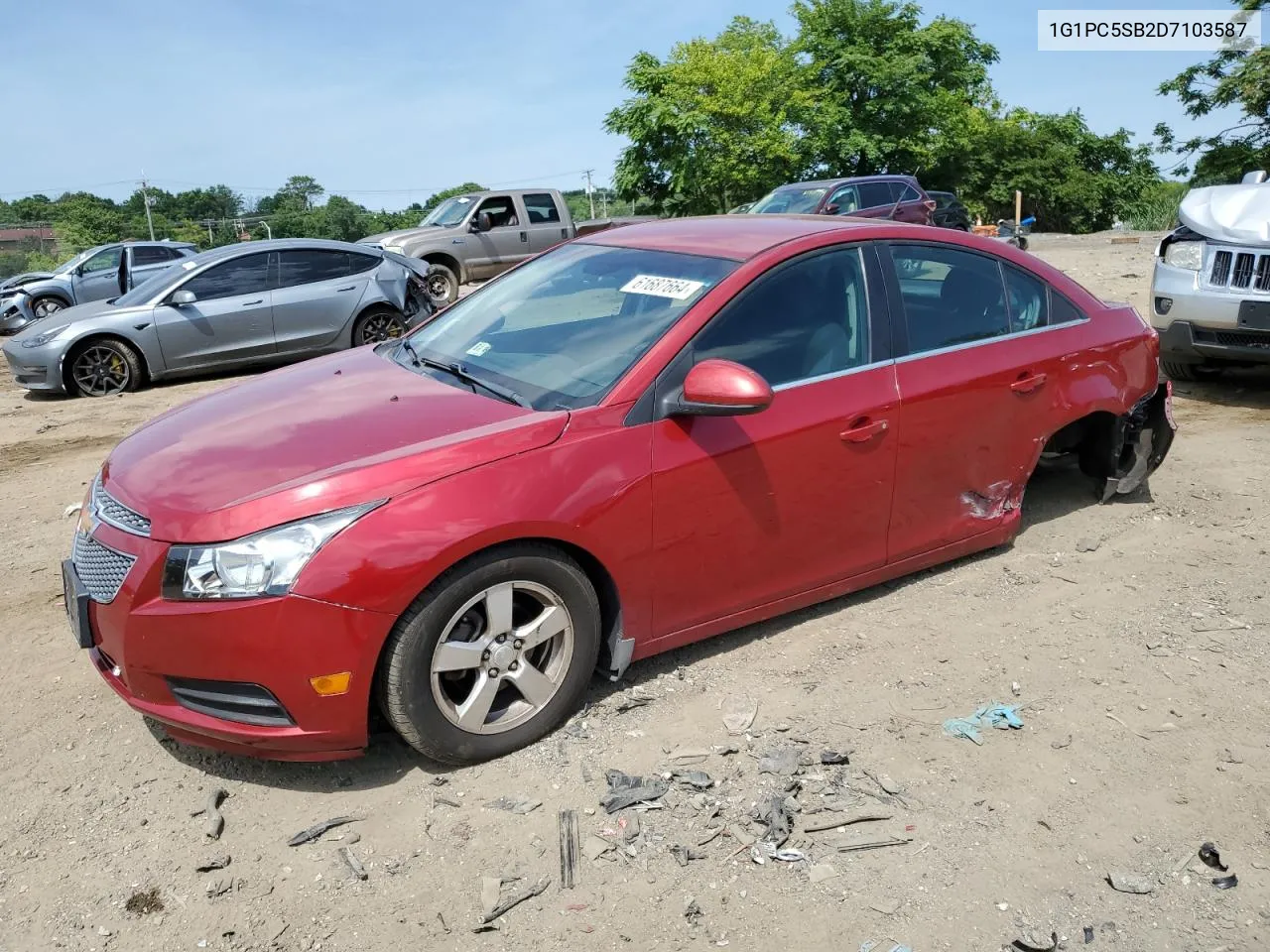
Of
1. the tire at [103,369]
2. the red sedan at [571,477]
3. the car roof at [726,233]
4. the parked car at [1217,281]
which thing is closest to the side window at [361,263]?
the tire at [103,369]

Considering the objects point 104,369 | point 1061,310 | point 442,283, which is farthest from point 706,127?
point 1061,310

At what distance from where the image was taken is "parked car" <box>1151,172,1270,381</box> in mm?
7078

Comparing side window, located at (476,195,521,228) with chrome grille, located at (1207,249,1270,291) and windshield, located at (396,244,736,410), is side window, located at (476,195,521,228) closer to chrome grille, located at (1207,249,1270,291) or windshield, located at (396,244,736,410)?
chrome grille, located at (1207,249,1270,291)

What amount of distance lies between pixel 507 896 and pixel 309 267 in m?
9.68

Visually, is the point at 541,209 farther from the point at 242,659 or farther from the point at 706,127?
the point at 706,127

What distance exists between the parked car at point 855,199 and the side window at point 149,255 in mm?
10183

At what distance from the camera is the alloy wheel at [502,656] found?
3068 mm

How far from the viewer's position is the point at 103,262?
17.9m

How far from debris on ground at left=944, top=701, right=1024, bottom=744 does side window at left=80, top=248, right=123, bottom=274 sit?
1816cm

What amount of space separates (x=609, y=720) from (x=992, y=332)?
2331 millimetres

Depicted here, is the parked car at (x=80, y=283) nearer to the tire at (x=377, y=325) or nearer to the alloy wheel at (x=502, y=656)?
the tire at (x=377, y=325)

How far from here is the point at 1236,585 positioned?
14.5 feet

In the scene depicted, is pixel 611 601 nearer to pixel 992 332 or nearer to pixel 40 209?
pixel 992 332

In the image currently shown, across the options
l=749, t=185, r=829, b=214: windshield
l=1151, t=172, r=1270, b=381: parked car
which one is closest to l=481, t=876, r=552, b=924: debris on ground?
l=1151, t=172, r=1270, b=381: parked car
